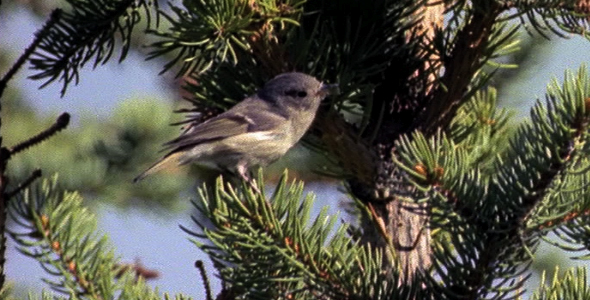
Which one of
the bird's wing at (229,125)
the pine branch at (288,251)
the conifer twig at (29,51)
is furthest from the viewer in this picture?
the bird's wing at (229,125)

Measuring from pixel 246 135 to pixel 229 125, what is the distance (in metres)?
0.26

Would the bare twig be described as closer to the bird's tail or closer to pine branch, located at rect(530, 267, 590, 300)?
pine branch, located at rect(530, 267, 590, 300)

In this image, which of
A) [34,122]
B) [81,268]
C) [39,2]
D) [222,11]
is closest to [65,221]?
[81,268]

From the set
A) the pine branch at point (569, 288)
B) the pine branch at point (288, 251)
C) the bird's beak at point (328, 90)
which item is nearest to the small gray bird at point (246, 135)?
the bird's beak at point (328, 90)

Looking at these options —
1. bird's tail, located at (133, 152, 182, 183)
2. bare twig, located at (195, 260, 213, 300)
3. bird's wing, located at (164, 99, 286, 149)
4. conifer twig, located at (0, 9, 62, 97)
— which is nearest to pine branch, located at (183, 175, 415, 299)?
bare twig, located at (195, 260, 213, 300)

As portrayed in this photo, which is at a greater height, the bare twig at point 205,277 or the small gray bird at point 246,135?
the small gray bird at point 246,135

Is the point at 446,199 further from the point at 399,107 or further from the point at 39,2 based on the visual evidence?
the point at 39,2

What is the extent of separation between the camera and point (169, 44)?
254 centimetres

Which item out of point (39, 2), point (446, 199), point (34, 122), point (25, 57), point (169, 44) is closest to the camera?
point (446, 199)

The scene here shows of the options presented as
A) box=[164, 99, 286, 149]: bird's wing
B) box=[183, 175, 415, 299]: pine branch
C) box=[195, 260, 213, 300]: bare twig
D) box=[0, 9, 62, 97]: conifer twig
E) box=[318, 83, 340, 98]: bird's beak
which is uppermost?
box=[164, 99, 286, 149]: bird's wing

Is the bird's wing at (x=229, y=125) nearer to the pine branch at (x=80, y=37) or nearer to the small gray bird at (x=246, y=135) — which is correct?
the small gray bird at (x=246, y=135)

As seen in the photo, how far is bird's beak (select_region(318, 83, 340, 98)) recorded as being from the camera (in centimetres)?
252

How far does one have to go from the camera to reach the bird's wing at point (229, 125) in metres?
2.97

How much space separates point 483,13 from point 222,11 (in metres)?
0.57
